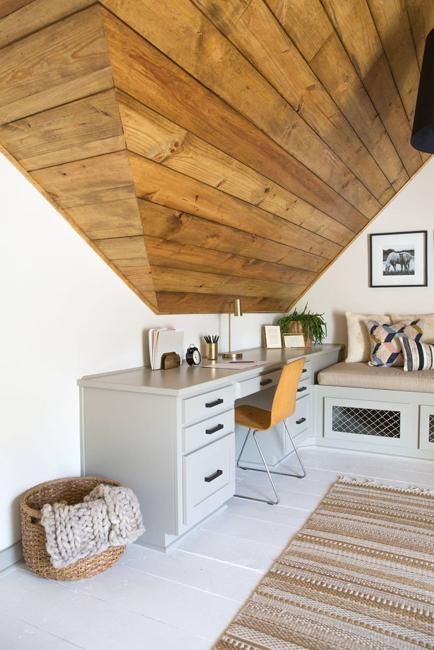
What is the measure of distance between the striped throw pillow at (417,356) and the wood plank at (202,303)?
1.15 m

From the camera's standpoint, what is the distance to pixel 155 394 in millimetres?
1952

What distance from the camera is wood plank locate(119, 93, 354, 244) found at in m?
1.57

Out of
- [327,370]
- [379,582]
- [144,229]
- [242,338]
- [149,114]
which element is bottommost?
[379,582]

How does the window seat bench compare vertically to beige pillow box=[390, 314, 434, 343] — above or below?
below

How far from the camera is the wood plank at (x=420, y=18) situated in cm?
209

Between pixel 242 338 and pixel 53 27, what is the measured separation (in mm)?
2691

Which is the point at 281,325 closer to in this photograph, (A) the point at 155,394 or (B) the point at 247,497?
(B) the point at 247,497

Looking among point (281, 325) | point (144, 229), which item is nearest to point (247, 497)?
point (144, 229)

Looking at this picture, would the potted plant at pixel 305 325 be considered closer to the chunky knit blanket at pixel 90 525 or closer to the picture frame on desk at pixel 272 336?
the picture frame on desk at pixel 272 336

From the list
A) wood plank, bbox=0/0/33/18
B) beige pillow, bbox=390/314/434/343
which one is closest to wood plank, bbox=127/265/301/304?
beige pillow, bbox=390/314/434/343

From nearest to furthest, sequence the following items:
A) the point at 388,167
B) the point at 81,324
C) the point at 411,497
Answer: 1. the point at 81,324
2. the point at 411,497
3. the point at 388,167

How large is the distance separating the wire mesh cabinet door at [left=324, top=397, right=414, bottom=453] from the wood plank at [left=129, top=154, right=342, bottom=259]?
1.25 m

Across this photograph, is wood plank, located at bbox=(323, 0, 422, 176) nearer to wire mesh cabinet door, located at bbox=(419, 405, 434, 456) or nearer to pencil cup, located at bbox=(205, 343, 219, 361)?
pencil cup, located at bbox=(205, 343, 219, 361)

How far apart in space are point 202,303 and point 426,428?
1725 millimetres
